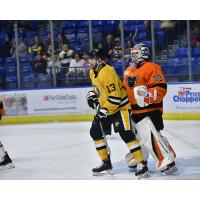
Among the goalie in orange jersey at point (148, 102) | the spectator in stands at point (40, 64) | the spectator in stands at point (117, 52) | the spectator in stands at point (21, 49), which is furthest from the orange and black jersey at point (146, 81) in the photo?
the spectator in stands at point (21, 49)

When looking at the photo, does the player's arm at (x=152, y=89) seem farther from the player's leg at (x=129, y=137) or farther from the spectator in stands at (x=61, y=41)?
the spectator in stands at (x=61, y=41)

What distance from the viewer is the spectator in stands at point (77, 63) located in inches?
141

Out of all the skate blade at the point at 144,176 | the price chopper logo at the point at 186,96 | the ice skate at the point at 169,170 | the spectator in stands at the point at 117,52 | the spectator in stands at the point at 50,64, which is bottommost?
the skate blade at the point at 144,176

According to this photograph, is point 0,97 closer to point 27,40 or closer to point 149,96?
point 27,40

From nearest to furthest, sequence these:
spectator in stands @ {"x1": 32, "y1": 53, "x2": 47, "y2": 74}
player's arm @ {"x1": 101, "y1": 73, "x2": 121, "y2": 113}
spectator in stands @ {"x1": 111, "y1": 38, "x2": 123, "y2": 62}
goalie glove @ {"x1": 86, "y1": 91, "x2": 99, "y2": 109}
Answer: player's arm @ {"x1": 101, "y1": 73, "x2": 121, "y2": 113} < goalie glove @ {"x1": 86, "y1": 91, "x2": 99, "y2": 109} < spectator in stands @ {"x1": 111, "y1": 38, "x2": 123, "y2": 62} < spectator in stands @ {"x1": 32, "y1": 53, "x2": 47, "y2": 74}

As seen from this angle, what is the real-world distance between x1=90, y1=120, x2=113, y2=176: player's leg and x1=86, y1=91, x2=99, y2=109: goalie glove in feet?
0.33

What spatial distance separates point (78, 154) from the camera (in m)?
3.52

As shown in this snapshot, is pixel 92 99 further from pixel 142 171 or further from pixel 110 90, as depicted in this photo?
pixel 142 171

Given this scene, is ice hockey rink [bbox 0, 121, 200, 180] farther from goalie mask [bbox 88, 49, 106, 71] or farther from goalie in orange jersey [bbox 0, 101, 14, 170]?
goalie mask [bbox 88, 49, 106, 71]

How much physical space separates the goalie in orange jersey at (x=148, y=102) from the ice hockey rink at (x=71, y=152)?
0.30 ft

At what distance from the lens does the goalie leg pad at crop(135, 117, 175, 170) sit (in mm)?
3314

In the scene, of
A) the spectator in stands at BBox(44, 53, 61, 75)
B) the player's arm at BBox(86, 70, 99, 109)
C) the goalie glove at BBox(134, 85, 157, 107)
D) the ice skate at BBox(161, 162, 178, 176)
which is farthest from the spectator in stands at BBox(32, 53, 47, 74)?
the ice skate at BBox(161, 162, 178, 176)

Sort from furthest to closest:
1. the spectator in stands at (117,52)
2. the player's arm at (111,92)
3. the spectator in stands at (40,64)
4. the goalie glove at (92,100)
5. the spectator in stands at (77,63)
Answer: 1. the spectator in stands at (40,64)
2. the spectator in stands at (77,63)
3. the spectator in stands at (117,52)
4. the goalie glove at (92,100)
5. the player's arm at (111,92)

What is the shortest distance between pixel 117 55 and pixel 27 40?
2.33 ft
